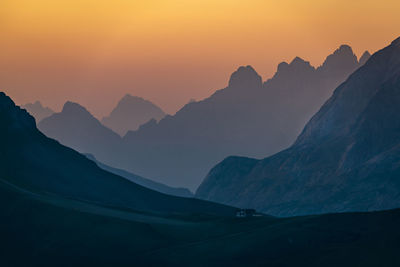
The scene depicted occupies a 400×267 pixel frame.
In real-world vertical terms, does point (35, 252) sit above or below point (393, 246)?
A: above

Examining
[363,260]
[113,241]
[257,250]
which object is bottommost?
[363,260]

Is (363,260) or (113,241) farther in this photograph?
(113,241)

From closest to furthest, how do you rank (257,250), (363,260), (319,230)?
(363,260) < (257,250) < (319,230)

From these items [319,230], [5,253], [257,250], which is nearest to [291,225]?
[319,230]

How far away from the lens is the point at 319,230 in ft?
613

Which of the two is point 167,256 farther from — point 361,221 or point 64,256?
point 361,221

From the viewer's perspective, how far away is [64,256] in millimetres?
188000

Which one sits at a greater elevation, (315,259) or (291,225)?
(291,225)

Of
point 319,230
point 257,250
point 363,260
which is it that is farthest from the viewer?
point 319,230

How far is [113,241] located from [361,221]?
214ft

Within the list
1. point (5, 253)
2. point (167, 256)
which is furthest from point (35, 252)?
point (167, 256)

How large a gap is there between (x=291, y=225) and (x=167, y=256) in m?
36.5

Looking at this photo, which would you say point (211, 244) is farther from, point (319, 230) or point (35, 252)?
point (35, 252)

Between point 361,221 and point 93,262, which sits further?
point 361,221
